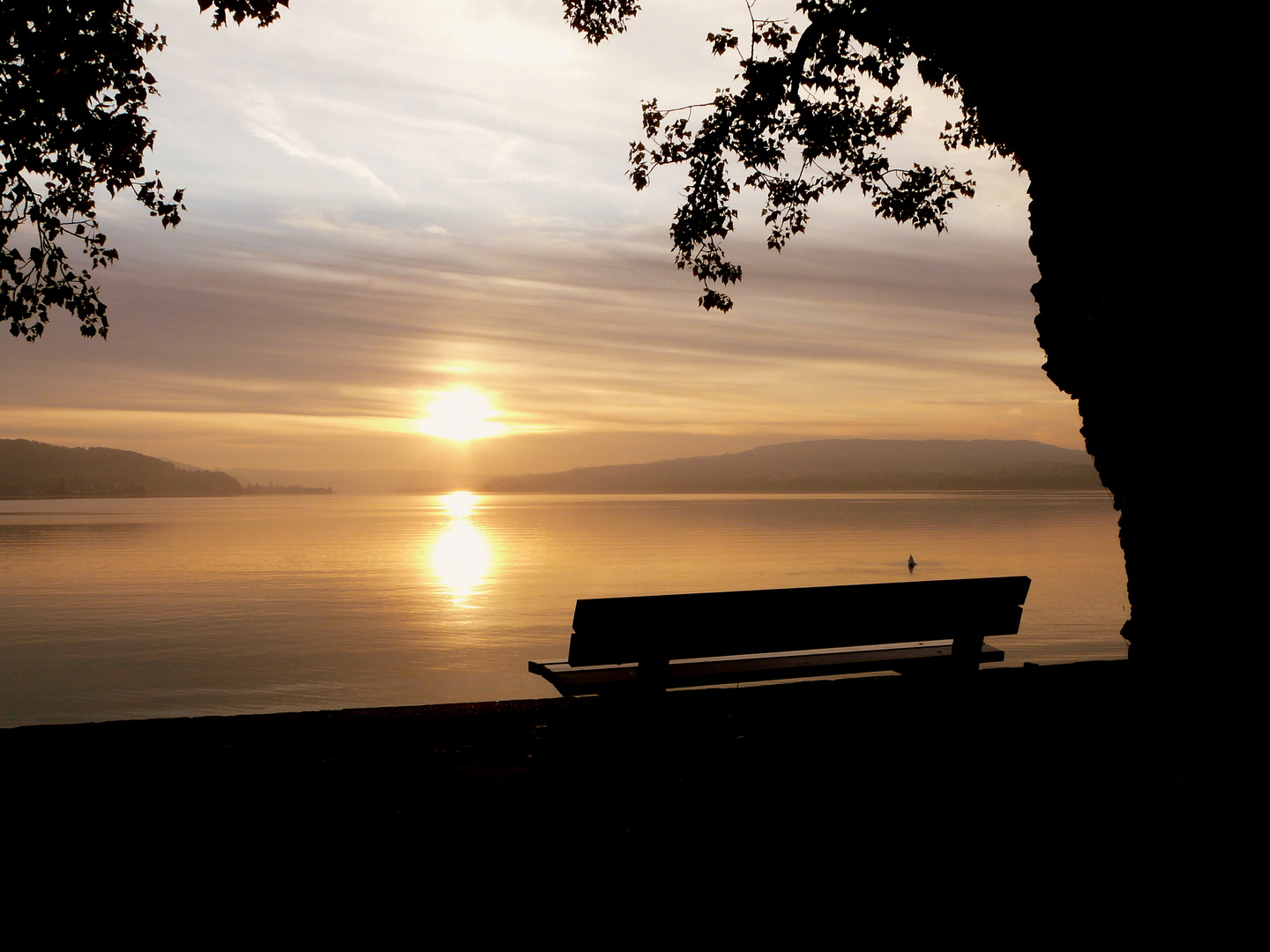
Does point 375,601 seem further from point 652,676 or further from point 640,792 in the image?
point 640,792

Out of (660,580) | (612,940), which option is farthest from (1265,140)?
(660,580)

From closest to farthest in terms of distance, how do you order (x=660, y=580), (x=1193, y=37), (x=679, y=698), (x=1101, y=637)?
1. (x=1193, y=37)
2. (x=679, y=698)
3. (x=1101, y=637)
4. (x=660, y=580)

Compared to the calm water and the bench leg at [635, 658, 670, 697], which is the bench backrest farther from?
the calm water

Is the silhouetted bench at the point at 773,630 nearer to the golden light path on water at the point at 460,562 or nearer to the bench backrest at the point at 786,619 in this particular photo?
the bench backrest at the point at 786,619

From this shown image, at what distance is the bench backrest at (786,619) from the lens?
18.9 ft

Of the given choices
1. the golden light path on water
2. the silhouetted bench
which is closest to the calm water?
the golden light path on water

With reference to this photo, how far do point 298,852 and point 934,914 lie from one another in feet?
8.65

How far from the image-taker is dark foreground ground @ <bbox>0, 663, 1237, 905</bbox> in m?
3.79

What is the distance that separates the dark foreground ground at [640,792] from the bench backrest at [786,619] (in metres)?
0.50

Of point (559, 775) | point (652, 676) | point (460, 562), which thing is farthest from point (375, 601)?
point (559, 775)

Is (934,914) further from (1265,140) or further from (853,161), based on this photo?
(853,161)

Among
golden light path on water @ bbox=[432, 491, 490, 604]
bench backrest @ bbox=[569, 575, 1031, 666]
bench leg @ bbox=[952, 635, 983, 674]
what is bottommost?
golden light path on water @ bbox=[432, 491, 490, 604]

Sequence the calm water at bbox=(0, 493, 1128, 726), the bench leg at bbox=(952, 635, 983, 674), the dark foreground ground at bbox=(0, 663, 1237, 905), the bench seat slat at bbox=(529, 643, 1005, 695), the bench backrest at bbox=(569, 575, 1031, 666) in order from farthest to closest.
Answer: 1. the calm water at bbox=(0, 493, 1128, 726)
2. the bench leg at bbox=(952, 635, 983, 674)
3. the bench seat slat at bbox=(529, 643, 1005, 695)
4. the bench backrest at bbox=(569, 575, 1031, 666)
5. the dark foreground ground at bbox=(0, 663, 1237, 905)

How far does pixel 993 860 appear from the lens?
3.87 m
